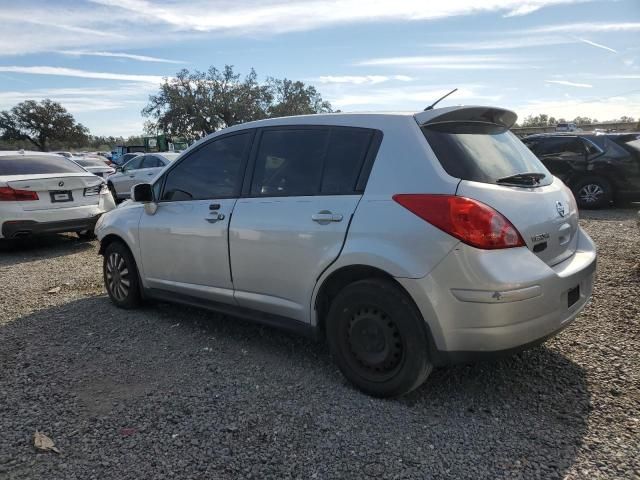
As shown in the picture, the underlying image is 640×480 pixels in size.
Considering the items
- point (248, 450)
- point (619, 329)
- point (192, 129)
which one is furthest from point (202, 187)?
point (192, 129)

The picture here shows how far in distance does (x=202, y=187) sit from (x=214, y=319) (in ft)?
4.21

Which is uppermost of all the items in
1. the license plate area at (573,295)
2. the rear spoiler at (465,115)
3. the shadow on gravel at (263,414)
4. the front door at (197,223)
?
the rear spoiler at (465,115)

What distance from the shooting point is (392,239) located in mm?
2904

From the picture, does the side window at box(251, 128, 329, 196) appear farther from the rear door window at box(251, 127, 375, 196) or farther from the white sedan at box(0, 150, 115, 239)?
the white sedan at box(0, 150, 115, 239)

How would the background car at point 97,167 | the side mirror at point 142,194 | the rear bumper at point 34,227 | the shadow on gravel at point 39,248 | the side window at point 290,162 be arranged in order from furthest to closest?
the background car at point 97,167 → the shadow on gravel at point 39,248 → the rear bumper at point 34,227 → the side mirror at point 142,194 → the side window at point 290,162

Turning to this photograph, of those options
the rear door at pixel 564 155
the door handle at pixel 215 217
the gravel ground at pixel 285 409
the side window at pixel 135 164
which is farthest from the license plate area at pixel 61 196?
the rear door at pixel 564 155

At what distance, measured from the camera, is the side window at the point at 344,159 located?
10.5 feet

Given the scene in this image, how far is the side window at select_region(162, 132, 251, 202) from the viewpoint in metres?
3.99

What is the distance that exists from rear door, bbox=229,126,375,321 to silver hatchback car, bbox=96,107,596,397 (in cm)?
1

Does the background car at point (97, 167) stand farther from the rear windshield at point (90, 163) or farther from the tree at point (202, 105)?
the tree at point (202, 105)

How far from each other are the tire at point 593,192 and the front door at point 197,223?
30.5 feet

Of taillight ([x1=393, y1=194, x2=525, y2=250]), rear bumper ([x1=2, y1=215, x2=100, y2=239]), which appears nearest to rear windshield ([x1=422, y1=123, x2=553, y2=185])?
taillight ([x1=393, y1=194, x2=525, y2=250])

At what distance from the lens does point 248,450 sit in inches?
106

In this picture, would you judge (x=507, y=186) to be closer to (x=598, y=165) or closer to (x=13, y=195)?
(x=13, y=195)
